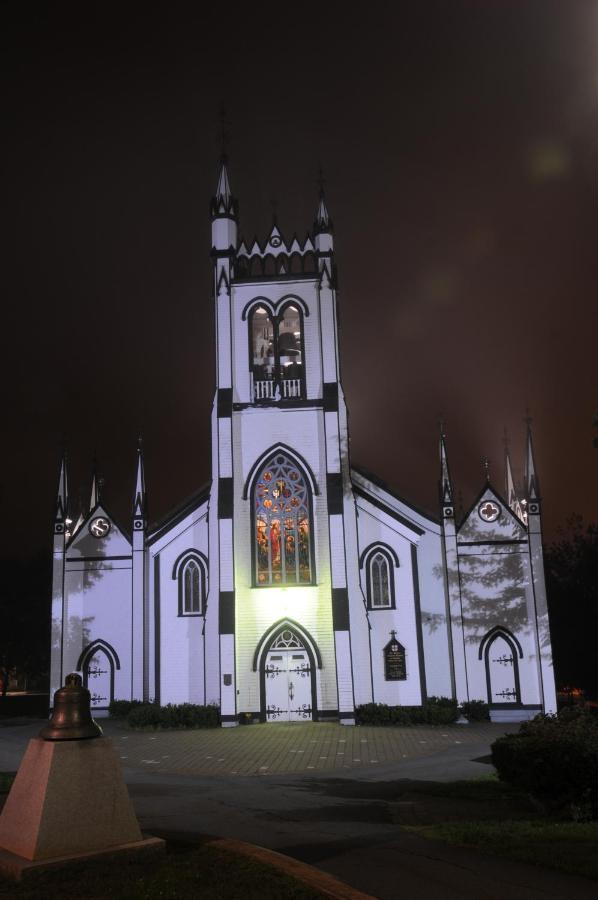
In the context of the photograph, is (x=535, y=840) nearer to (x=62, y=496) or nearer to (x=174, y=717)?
(x=174, y=717)

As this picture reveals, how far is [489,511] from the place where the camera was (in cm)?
3238

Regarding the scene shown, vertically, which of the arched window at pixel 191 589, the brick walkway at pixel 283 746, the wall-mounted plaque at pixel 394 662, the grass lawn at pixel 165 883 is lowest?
the brick walkway at pixel 283 746

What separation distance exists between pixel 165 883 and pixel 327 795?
283 inches

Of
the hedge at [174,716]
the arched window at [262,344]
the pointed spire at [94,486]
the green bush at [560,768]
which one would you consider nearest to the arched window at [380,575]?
the hedge at [174,716]

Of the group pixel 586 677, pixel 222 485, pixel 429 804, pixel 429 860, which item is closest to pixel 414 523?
pixel 222 485

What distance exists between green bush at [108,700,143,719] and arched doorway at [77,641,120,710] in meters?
0.60

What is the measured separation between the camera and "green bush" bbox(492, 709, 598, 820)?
1105 cm

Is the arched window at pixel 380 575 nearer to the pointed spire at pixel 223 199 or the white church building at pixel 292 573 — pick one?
the white church building at pixel 292 573

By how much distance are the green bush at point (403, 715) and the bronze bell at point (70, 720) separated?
2210cm

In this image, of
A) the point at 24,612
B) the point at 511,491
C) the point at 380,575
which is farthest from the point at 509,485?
the point at 24,612

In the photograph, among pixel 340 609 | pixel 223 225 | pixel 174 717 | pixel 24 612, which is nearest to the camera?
pixel 174 717

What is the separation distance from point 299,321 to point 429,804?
2428 cm

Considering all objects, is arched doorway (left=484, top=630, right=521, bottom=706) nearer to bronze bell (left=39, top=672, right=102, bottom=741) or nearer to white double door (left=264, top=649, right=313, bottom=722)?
white double door (left=264, top=649, right=313, bottom=722)

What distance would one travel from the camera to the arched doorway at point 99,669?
32750 mm
